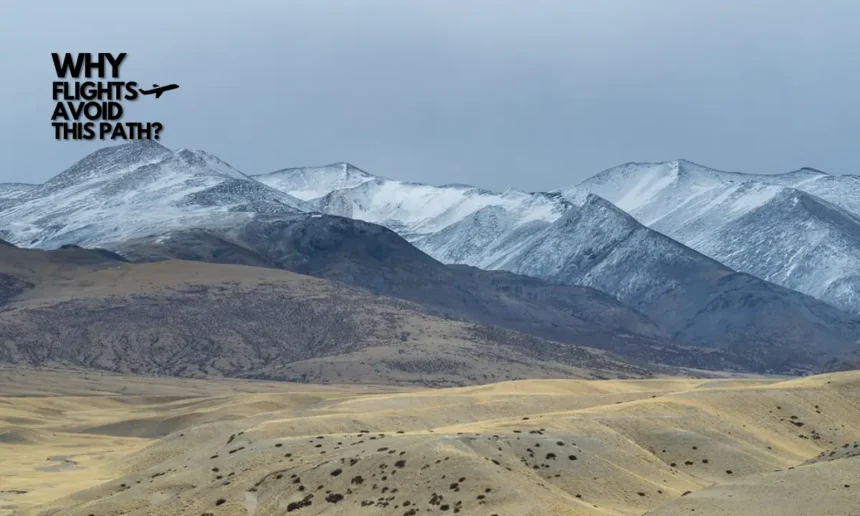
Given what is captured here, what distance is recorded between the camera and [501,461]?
205 ft

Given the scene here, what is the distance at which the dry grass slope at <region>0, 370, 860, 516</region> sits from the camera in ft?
190

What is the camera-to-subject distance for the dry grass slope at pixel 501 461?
2275 inches

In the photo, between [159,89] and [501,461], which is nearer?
[501,461]

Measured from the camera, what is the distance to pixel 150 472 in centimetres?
7462

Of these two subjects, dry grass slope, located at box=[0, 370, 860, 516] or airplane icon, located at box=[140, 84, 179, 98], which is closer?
dry grass slope, located at box=[0, 370, 860, 516]

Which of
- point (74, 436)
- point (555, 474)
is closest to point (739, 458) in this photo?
point (555, 474)

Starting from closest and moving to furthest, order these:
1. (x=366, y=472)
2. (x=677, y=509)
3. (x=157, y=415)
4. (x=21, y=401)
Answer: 1. (x=677, y=509)
2. (x=366, y=472)
3. (x=157, y=415)
4. (x=21, y=401)

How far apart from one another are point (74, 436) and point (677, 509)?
85081mm

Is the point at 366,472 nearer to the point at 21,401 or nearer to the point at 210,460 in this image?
the point at 210,460

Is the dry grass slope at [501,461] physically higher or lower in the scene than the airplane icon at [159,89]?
lower

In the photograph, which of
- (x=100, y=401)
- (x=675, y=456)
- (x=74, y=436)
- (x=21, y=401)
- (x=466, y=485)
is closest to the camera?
(x=466, y=485)

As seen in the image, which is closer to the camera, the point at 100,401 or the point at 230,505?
the point at 230,505

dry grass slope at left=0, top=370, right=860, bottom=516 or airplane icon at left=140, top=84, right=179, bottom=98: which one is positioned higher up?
airplane icon at left=140, top=84, right=179, bottom=98

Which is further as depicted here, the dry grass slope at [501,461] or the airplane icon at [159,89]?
the airplane icon at [159,89]
